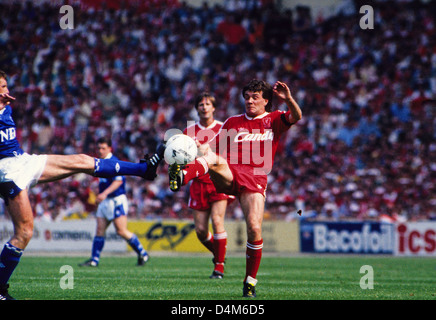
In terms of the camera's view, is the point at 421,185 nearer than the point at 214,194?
No

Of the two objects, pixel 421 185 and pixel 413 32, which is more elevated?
pixel 413 32

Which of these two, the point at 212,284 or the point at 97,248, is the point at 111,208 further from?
the point at 212,284

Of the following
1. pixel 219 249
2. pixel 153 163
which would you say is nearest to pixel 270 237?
pixel 219 249

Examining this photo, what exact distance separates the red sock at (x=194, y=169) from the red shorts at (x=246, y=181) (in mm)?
685

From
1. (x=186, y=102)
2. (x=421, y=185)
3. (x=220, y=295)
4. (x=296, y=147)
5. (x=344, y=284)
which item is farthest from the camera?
(x=186, y=102)

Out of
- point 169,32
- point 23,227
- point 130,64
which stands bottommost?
point 23,227

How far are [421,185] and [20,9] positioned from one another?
19.5 m

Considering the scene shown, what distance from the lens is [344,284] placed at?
30.1 ft

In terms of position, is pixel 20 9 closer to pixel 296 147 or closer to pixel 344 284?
pixel 296 147

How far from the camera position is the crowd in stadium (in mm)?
21047

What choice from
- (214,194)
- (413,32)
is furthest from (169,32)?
(214,194)

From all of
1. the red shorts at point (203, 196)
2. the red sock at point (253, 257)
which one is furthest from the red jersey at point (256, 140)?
the red shorts at point (203, 196)

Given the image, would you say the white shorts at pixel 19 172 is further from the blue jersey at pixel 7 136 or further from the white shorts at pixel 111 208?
the white shorts at pixel 111 208
